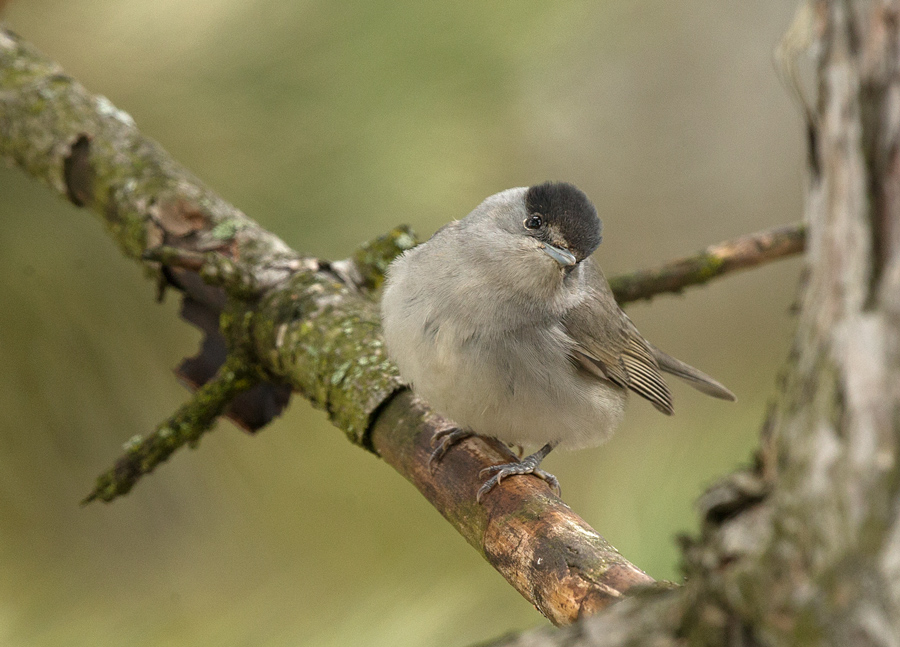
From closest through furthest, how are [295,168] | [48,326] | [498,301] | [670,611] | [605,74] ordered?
[670,611], [498,301], [48,326], [295,168], [605,74]

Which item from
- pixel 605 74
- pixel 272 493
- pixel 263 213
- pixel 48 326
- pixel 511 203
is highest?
pixel 605 74

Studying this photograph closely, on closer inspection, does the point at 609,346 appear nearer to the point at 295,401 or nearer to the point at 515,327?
the point at 515,327

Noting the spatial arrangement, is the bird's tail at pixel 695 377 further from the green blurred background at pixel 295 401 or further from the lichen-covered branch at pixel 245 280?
the lichen-covered branch at pixel 245 280

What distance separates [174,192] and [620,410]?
1221mm

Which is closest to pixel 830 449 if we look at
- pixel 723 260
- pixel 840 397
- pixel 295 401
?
pixel 840 397

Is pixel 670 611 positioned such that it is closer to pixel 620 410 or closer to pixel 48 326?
pixel 620 410

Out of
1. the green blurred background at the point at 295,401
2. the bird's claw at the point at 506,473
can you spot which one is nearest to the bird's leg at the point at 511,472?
the bird's claw at the point at 506,473

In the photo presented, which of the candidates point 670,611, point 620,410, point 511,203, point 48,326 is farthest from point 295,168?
point 670,611

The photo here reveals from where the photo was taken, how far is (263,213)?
1.99 meters

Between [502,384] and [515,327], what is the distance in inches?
5.1

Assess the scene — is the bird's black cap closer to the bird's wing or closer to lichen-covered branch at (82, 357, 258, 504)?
the bird's wing

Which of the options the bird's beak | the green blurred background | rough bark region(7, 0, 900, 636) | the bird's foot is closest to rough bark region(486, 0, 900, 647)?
rough bark region(7, 0, 900, 636)

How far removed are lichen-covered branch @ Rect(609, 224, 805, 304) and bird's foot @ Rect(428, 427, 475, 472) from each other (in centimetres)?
64

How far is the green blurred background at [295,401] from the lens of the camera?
1582 mm
